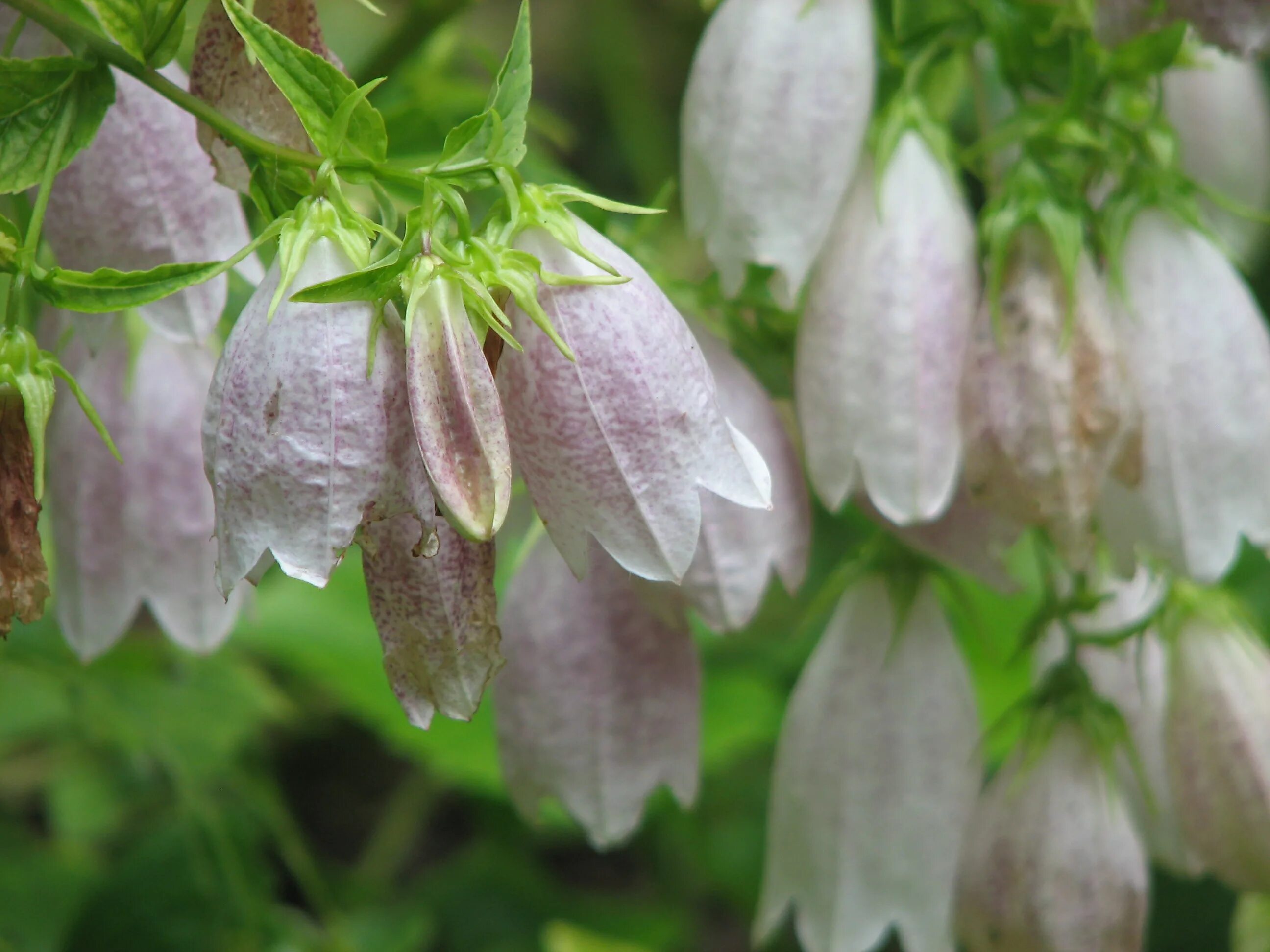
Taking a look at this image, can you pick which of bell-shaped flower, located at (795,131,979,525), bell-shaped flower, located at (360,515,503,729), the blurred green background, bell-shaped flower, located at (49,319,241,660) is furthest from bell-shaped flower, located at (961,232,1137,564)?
bell-shaped flower, located at (49,319,241,660)

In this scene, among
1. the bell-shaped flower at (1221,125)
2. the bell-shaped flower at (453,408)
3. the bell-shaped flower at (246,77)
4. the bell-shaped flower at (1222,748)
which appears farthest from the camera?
the bell-shaped flower at (1221,125)

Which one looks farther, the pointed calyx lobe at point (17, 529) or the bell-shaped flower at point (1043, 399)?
the bell-shaped flower at point (1043, 399)

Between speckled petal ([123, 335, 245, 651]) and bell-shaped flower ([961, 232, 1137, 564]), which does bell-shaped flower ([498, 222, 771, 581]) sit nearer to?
bell-shaped flower ([961, 232, 1137, 564])

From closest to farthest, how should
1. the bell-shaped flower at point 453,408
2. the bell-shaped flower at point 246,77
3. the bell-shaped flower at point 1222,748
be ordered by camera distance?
the bell-shaped flower at point 453,408 → the bell-shaped flower at point 246,77 → the bell-shaped flower at point 1222,748

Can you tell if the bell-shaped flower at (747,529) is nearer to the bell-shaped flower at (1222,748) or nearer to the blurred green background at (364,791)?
the blurred green background at (364,791)

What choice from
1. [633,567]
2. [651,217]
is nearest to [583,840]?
[651,217]

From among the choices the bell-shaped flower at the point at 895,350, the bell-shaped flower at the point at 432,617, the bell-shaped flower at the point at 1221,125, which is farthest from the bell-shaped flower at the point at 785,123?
the bell-shaped flower at the point at 1221,125

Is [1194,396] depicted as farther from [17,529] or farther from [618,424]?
[17,529]
